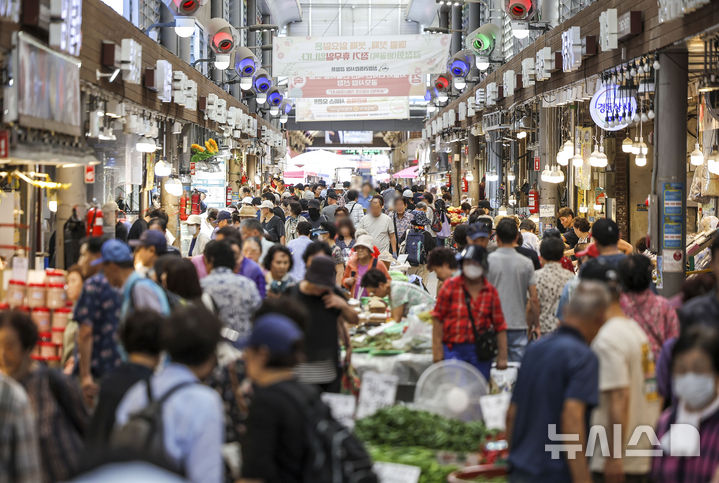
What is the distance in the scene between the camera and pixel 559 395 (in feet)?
16.1

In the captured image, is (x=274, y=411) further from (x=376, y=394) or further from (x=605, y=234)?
(x=605, y=234)

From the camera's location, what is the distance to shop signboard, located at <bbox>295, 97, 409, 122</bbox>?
25.1 metres

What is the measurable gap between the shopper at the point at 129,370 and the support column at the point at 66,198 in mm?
8388

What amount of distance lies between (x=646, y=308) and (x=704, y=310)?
2.90 feet

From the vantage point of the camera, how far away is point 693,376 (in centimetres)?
449

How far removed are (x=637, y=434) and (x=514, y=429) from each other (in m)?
1.10

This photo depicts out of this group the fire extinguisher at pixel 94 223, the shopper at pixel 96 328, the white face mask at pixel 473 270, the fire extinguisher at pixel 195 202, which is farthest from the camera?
the fire extinguisher at pixel 195 202

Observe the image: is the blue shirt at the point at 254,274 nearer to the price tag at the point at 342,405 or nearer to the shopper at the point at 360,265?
the shopper at the point at 360,265

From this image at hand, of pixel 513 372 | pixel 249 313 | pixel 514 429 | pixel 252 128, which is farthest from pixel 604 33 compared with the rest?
pixel 252 128

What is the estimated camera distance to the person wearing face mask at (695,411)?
4.49 meters

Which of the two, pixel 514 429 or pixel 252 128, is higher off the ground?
pixel 252 128

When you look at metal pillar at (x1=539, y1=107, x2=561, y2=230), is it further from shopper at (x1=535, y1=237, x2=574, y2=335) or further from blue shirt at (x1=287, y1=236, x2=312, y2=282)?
shopper at (x1=535, y1=237, x2=574, y2=335)

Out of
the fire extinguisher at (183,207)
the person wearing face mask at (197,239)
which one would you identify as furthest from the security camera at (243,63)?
the person wearing face mask at (197,239)

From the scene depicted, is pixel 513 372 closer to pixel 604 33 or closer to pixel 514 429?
pixel 514 429
